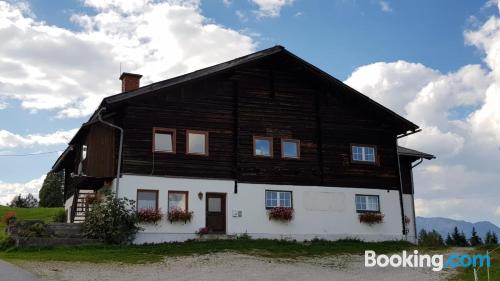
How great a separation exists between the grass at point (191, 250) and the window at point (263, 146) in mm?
3964

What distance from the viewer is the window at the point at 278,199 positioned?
1033 inches

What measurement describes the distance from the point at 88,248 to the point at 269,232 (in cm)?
794

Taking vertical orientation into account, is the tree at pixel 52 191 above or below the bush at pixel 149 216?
above

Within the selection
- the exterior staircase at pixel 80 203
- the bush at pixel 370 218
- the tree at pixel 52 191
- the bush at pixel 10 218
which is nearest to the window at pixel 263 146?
the bush at pixel 370 218

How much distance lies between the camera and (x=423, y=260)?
2100cm

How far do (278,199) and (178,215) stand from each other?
4777 millimetres

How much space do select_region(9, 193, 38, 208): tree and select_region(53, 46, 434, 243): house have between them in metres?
34.0

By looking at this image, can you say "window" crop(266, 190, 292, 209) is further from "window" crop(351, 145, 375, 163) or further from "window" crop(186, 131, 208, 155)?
"window" crop(351, 145, 375, 163)

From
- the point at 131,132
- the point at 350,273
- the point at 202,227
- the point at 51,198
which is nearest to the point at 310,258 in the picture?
the point at 350,273

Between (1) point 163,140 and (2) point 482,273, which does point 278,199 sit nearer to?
(1) point 163,140

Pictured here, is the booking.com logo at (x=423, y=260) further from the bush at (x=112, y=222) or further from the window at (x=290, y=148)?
the bush at (x=112, y=222)

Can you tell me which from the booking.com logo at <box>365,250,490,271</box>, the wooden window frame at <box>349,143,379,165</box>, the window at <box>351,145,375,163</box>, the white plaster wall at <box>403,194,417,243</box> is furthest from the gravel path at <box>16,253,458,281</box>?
the white plaster wall at <box>403,194,417,243</box>

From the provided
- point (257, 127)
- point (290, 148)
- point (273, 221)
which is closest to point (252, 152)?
point (257, 127)

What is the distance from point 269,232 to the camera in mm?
25719
